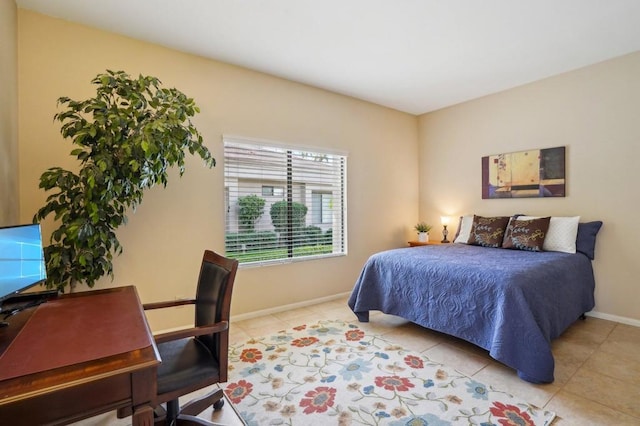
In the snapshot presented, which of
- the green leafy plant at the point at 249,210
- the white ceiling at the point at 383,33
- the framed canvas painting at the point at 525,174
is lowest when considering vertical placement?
the green leafy plant at the point at 249,210

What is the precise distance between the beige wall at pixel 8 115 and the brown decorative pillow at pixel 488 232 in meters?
4.25

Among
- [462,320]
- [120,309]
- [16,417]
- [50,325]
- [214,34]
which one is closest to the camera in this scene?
[16,417]

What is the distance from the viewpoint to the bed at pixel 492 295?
2070 mm

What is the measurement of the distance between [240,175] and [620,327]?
406cm

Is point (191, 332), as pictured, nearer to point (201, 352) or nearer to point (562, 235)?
point (201, 352)

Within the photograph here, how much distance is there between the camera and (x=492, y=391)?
1973mm

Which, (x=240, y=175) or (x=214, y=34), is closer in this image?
(x=214, y=34)

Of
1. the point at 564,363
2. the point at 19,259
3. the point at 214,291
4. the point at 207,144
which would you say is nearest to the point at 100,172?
the point at 19,259

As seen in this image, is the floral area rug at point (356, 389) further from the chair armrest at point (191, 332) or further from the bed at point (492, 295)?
the chair armrest at point (191, 332)

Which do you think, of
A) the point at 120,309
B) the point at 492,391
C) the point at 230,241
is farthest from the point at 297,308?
the point at 120,309

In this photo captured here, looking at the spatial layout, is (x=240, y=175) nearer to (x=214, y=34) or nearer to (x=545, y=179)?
(x=214, y=34)

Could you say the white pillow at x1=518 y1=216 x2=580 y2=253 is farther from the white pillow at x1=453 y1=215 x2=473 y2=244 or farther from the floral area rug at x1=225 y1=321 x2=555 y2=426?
the floral area rug at x1=225 y1=321 x2=555 y2=426

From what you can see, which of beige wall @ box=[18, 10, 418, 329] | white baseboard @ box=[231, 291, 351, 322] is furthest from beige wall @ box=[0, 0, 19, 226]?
white baseboard @ box=[231, 291, 351, 322]

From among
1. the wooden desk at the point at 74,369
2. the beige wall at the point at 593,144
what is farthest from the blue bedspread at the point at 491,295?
the wooden desk at the point at 74,369
